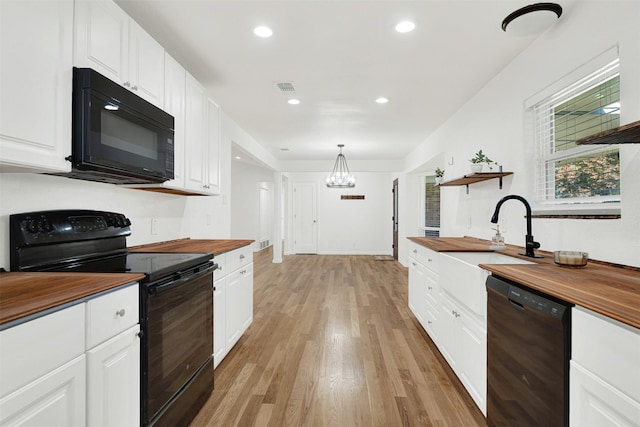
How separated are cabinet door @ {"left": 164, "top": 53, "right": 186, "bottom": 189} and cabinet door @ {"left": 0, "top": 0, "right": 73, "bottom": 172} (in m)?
0.78

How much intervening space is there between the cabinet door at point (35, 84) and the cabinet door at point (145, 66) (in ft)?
1.35

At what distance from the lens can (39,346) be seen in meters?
0.88

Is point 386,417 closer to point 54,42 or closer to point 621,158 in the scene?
point 621,158

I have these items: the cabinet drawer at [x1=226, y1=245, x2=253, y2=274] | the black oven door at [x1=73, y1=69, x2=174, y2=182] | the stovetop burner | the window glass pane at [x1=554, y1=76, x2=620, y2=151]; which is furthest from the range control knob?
the window glass pane at [x1=554, y1=76, x2=620, y2=151]

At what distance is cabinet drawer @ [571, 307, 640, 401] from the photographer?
0.82m

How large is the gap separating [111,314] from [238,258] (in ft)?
5.07

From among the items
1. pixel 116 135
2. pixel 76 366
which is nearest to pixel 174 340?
pixel 76 366

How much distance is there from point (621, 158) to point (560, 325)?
1.14 meters

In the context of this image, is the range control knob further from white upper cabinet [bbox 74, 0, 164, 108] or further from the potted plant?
the potted plant

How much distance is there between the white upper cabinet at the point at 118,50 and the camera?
1.45m

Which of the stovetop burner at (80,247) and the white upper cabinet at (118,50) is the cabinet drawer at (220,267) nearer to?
the stovetop burner at (80,247)

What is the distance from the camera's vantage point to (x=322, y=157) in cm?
704

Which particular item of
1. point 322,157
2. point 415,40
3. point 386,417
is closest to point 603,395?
point 386,417

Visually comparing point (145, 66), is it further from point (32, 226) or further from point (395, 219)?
point (395, 219)
